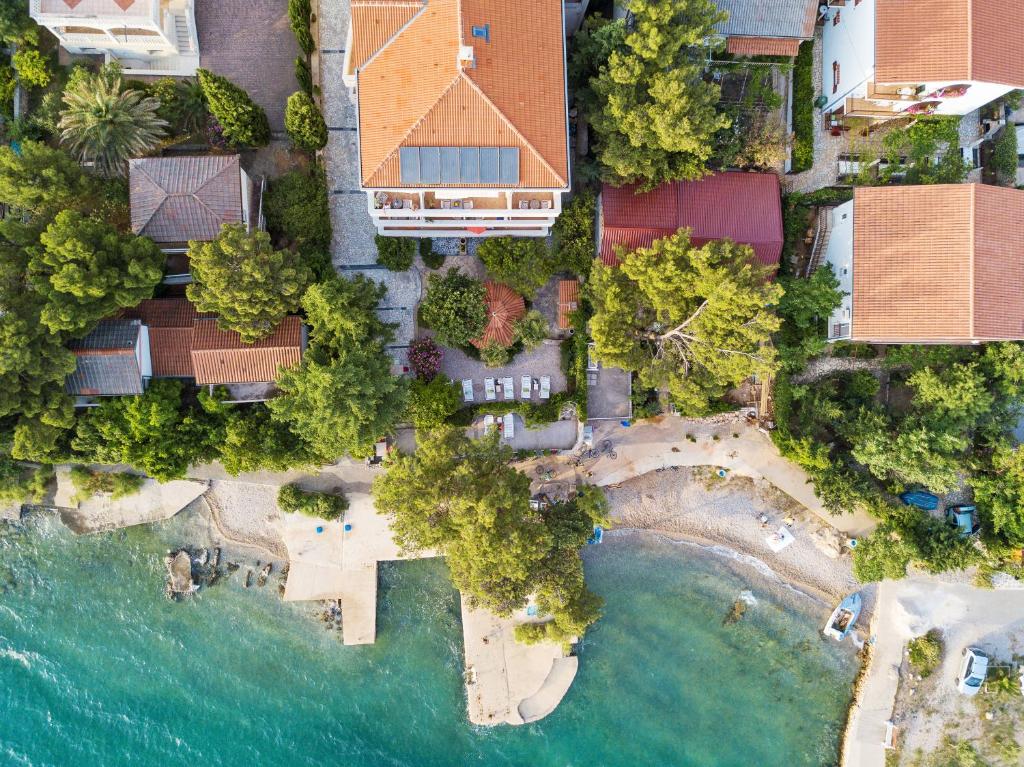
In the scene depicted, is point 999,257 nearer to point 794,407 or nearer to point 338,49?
point 794,407

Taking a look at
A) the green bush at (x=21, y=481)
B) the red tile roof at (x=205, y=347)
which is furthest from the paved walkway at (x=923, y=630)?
the green bush at (x=21, y=481)

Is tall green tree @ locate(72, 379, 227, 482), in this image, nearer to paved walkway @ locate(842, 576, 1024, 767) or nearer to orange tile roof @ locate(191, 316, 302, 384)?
orange tile roof @ locate(191, 316, 302, 384)

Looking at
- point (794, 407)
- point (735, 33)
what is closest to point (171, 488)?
point (794, 407)

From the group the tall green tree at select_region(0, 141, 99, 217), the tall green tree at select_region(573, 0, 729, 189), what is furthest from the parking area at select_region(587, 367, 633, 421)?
the tall green tree at select_region(0, 141, 99, 217)

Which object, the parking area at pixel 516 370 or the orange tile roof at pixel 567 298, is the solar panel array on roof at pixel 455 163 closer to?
the orange tile roof at pixel 567 298

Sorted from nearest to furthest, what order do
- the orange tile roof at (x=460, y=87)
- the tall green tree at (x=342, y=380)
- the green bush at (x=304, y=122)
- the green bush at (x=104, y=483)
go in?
the orange tile roof at (x=460, y=87) → the tall green tree at (x=342, y=380) → the green bush at (x=304, y=122) → the green bush at (x=104, y=483)
